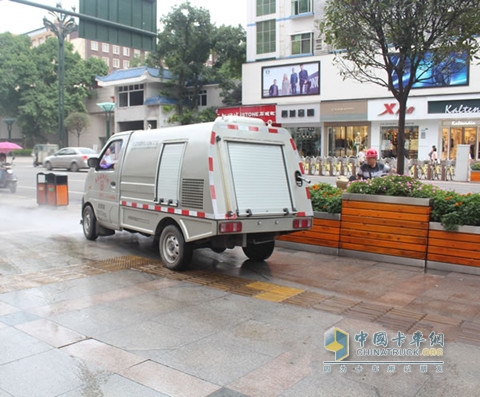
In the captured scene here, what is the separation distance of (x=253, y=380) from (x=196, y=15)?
1618 inches

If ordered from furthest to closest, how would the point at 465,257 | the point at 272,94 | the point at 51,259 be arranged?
the point at 272,94 < the point at 51,259 < the point at 465,257

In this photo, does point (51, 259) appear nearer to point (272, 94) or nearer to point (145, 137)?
point (145, 137)

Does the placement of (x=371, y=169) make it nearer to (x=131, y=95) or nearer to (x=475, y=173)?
(x=475, y=173)

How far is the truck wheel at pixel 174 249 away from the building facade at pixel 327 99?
25.8 metres

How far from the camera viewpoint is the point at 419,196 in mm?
7652

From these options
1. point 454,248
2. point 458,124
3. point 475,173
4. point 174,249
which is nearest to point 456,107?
point 458,124

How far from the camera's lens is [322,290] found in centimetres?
639

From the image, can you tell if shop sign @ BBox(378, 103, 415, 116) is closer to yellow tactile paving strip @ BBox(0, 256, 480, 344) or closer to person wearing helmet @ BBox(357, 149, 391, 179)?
person wearing helmet @ BBox(357, 149, 391, 179)

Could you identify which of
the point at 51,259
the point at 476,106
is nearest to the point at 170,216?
the point at 51,259

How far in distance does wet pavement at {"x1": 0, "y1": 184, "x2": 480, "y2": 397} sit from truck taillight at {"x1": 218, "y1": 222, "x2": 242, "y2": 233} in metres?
0.76

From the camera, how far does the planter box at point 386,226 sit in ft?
24.3

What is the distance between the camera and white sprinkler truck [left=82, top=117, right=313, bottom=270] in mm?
6668

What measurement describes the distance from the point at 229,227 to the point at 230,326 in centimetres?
173
